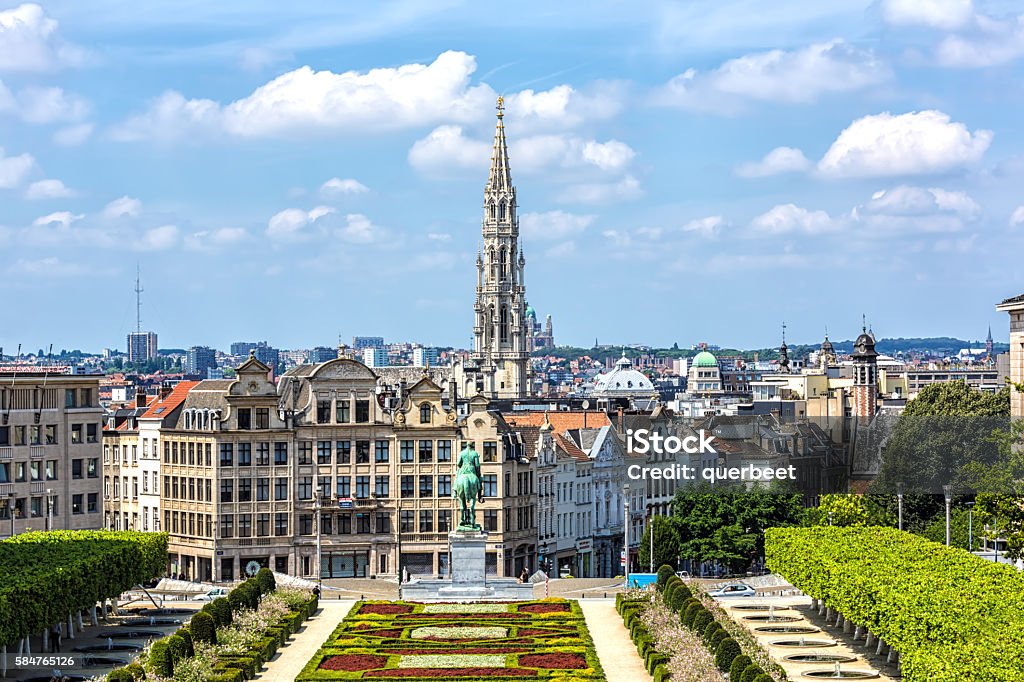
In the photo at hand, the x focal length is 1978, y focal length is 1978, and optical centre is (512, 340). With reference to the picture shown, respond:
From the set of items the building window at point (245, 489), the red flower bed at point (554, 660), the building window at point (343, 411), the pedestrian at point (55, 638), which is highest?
the building window at point (343, 411)

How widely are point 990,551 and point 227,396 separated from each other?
50479mm

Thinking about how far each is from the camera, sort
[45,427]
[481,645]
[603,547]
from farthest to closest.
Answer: [603,547] < [45,427] < [481,645]

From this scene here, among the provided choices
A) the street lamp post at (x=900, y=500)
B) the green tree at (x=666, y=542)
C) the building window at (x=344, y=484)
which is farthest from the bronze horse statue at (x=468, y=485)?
the street lamp post at (x=900, y=500)

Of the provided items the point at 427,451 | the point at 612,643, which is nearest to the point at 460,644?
the point at 612,643

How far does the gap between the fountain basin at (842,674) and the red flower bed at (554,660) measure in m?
9.22

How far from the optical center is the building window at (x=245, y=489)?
13100 cm

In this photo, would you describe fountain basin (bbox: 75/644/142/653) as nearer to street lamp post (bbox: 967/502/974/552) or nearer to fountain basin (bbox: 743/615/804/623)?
fountain basin (bbox: 743/615/804/623)

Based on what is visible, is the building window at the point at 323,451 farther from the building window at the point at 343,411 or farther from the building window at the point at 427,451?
the building window at the point at 427,451

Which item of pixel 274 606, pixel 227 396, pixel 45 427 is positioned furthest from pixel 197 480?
pixel 274 606

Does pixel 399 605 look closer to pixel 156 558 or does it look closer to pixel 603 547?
pixel 156 558

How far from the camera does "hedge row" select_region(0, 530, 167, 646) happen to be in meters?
76.1

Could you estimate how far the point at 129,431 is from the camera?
140000 mm

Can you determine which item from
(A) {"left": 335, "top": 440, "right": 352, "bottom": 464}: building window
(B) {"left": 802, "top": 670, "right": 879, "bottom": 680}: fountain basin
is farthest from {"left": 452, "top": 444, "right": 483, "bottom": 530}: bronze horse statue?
(B) {"left": 802, "top": 670, "right": 879, "bottom": 680}: fountain basin

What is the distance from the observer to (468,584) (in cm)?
10869
